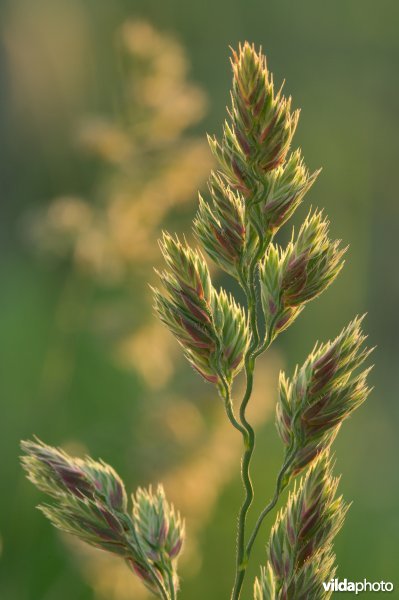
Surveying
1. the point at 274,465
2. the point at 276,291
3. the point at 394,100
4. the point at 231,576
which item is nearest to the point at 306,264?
the point at 276,291

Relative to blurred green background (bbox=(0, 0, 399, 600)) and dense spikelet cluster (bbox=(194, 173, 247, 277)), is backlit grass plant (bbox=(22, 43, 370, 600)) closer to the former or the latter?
dense spikelet cluster (bbox=(194, 173, 247, 277))

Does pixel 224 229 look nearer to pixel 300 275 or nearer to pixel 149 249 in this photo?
pixel 300 275

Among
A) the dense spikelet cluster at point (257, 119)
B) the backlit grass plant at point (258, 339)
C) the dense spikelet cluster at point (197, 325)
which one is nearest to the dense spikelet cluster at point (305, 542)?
the backlit grass plant at point (258, 339)

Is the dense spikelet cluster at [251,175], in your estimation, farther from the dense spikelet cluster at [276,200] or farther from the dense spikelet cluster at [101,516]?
the dense spikelet cluster at [101,516]

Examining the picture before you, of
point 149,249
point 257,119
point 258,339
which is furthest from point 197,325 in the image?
point 149,249

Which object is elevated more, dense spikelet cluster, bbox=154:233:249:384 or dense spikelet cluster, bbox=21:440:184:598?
dense spikelet cluster, bbox=154:233:249:384

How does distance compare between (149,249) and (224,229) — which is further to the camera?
(149,249)

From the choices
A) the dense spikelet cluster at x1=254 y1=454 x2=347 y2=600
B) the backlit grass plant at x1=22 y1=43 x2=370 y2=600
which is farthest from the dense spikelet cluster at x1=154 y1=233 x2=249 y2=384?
the dense spikelet cluster at x1=254 y1=454 x2=347 y2=600
